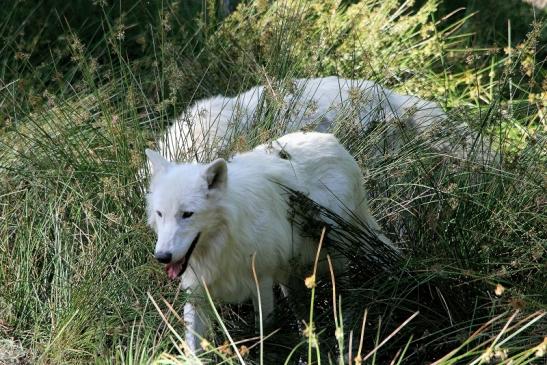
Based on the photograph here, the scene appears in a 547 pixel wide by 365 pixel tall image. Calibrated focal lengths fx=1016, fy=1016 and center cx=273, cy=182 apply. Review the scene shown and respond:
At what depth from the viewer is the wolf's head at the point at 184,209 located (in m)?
4.87

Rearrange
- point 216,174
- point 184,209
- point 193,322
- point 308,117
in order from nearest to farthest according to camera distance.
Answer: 1. point 184,209
2. point 216,174
3. point 193,322
4. point 308,117

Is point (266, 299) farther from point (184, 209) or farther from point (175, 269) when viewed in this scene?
point (184, 209)

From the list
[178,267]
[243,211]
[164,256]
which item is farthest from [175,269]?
[243,211]

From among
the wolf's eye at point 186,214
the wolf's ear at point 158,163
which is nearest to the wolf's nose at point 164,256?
the wolf's eye at point 186,214

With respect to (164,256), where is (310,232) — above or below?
below

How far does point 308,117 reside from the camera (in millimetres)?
6875

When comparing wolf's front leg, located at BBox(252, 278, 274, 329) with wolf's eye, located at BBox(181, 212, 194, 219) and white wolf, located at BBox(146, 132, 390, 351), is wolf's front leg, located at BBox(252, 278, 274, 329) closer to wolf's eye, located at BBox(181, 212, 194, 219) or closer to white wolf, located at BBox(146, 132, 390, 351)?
white wolf, located at BBox(146, 132, 390, 351)

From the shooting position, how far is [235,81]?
8023 millimetres

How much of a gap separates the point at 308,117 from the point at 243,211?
179 cm

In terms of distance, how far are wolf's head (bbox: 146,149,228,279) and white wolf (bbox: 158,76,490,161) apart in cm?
107

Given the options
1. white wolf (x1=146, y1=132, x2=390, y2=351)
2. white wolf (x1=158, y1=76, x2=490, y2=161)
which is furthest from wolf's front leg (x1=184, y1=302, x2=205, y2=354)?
white wolf (x1=158, y1=76, x2=490, y2=161)

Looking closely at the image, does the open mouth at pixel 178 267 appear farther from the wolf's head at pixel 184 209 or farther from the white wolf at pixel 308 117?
the white wolf at pixel 308 117

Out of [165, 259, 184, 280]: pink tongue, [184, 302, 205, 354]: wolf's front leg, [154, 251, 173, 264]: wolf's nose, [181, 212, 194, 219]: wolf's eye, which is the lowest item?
[184, 302, 205, 354]: wolf's front leg

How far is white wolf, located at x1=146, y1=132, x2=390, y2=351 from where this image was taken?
4973mm
